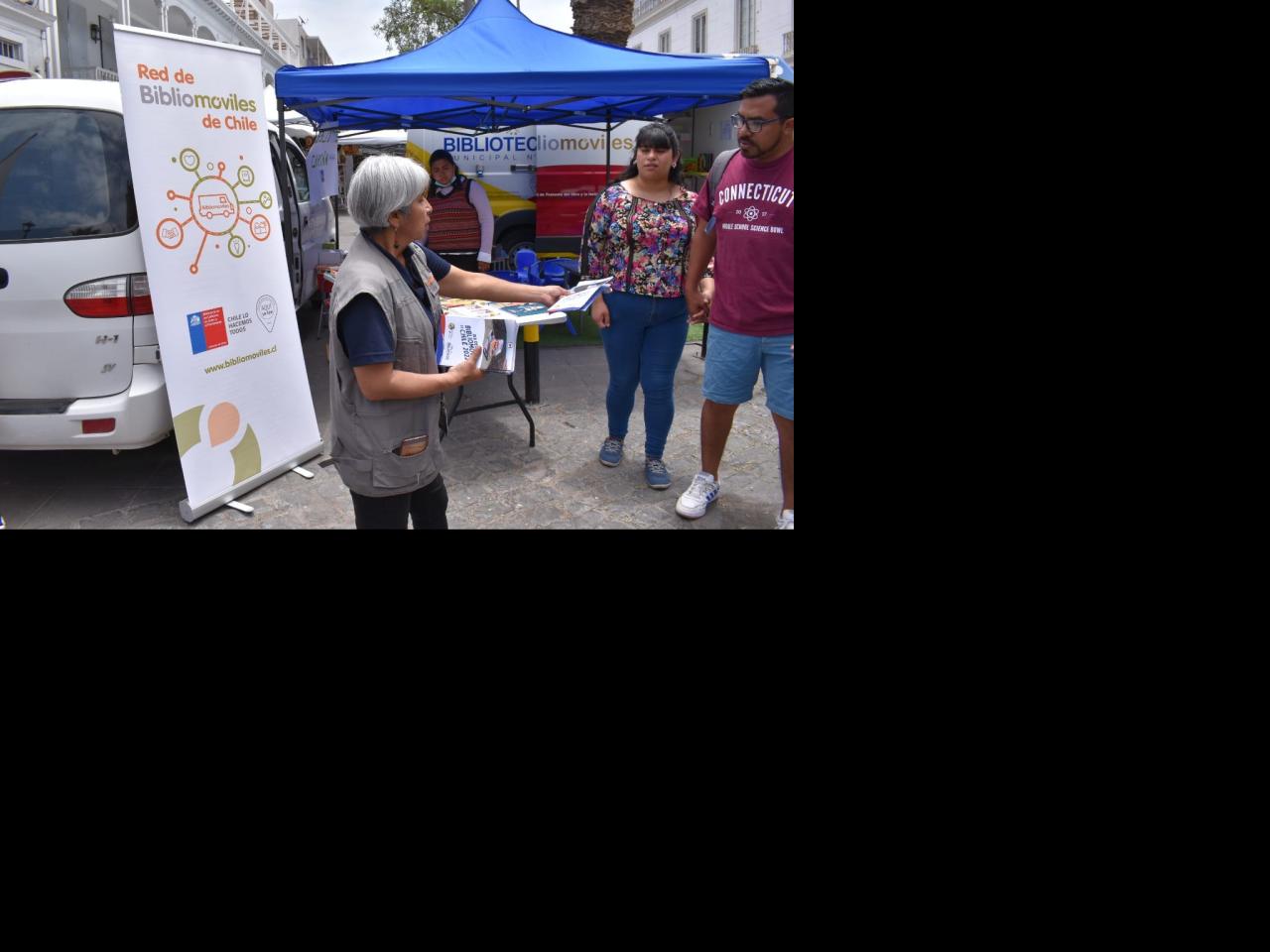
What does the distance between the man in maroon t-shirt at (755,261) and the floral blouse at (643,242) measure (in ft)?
1.06

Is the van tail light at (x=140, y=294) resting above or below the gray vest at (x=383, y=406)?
above

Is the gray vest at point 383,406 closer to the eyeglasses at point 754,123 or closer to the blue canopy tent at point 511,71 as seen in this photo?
the eyeglasses at point 754,123

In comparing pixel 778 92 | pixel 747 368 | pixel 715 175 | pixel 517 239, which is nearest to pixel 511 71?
pixel 715 175

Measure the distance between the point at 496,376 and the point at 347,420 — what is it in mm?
4235

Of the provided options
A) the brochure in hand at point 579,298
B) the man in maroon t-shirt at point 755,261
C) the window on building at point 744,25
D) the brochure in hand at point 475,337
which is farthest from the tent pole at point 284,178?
the window on building at point 744,25

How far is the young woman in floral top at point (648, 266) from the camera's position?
3.99 m

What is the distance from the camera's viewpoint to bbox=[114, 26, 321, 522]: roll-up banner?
11.2 feet

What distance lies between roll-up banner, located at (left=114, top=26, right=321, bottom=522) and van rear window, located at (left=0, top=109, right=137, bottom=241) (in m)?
0.28

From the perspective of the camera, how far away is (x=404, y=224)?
2.15m

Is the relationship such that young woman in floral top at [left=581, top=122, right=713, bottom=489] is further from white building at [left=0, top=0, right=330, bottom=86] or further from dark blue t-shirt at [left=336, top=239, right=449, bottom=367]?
white building at [left=0, top=0, right=330, bottom=86]

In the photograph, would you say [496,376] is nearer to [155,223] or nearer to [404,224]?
[155,223]

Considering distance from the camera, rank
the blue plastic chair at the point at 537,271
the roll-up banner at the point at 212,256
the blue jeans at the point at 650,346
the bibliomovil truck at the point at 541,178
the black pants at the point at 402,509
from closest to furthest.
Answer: the black pants at the point at 402,509 → the roll-up banner at the point at 212,256 → the blue jeans at the point at 650,346 → the blue plastic chair at the point at 537,271 → the bibliomovil truck at the point at 541,178

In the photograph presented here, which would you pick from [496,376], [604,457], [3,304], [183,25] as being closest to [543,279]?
[496,376]

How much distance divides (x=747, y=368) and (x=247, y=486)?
2355 millimetres
